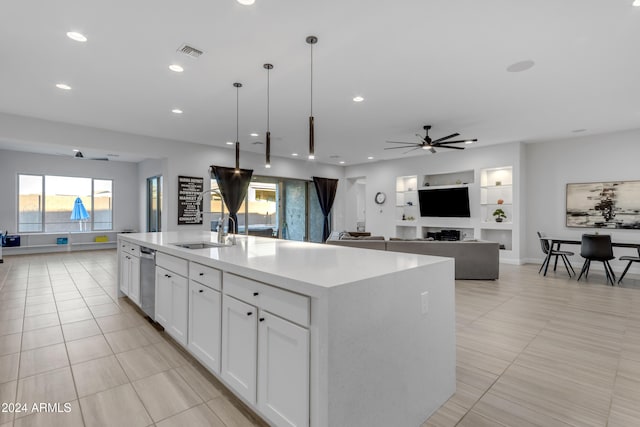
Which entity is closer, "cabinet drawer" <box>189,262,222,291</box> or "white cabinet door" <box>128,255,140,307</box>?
"cabinet drawer" <box>189,262,222,291</box>

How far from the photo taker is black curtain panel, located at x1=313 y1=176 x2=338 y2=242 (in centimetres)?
1025

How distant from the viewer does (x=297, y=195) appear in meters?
10.0

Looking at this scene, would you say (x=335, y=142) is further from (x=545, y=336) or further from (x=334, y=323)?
(x=334, y=323)

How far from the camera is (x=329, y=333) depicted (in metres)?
1.36

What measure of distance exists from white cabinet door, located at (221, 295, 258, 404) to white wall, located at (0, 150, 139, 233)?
9.76 m

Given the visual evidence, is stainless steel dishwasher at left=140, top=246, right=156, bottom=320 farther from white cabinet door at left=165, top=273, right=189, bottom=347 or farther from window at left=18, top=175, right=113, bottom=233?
window at left=18, top=175, right=113, bottom=233

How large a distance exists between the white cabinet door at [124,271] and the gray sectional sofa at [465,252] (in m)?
3.66

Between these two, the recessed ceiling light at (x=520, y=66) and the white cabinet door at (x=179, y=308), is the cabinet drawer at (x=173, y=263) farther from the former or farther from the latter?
the recessed ceiling light at (x=520, y=66)

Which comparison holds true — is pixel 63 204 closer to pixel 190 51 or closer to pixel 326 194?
pixel 326 194

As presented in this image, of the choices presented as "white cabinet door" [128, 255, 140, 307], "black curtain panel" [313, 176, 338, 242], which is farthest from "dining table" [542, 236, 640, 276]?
"white cabinet door" [128, 255, 140, 307]

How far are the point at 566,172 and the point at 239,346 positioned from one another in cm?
802

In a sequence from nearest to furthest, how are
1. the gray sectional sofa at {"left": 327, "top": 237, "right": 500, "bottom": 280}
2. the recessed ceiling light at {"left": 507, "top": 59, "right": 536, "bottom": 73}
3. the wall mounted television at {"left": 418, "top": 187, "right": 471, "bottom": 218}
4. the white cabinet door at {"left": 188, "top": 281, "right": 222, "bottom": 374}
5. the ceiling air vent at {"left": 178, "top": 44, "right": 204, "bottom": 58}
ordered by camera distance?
1. the white cabinet door at {"left": 188, "top": 281, "right": 222, "bottom": 374}
2. the ceiling air vent at {"left": 178, "top": 44, "right": 204, "bottom": 58}
3. the recessed ceiling light at {"left": 507, "top": 59, "right": 536, "bottom": 73}
4. the gray sectional sofa at {"left": 327, "top": 237, "right": 500, "bottom": 280}
5. the wall mounted television at {"left": 418, "top": 187, "right": 471, "bottom": 218}

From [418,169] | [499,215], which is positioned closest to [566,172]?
[499,215]

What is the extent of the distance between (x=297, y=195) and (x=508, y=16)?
7828 mm
